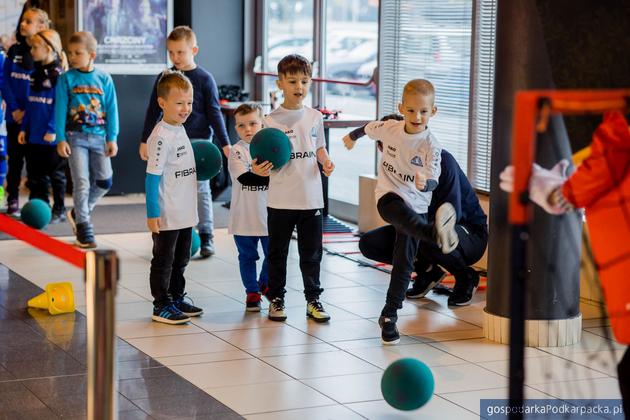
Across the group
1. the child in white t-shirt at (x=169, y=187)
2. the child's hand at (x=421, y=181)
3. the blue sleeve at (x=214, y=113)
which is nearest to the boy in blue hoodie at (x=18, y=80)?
the blue sleeve at (x=214, y=113)

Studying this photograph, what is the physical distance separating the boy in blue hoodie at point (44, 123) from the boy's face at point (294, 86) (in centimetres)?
351

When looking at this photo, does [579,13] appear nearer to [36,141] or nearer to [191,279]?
[191,279]

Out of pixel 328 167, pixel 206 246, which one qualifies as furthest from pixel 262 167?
pixel 206 246

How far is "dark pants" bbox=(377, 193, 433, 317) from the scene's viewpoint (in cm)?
516

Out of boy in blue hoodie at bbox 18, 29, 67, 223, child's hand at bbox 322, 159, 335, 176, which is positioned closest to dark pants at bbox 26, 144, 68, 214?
boy in blue hoodie at bbox 18, 29, 67, 223

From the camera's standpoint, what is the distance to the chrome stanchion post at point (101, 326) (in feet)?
10.5

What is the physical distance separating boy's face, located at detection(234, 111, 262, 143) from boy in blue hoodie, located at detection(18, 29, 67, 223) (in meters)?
3.04

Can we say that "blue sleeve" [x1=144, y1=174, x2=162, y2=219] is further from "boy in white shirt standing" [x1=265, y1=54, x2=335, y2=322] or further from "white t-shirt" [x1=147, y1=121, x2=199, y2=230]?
"boy in white shirt standing" [x1=265, y1=54, x2=335, y2=322]

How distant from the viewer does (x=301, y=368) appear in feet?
16.0

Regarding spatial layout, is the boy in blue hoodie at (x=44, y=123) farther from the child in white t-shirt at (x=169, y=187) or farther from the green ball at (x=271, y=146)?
the green ball at (x=271, y=146)

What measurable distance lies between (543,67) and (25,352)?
109 inches

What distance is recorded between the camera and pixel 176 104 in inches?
217

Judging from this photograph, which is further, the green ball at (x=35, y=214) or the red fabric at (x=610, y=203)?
the green ball at (x=35, y=214)

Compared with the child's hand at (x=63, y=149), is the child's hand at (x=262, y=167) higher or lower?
higher
